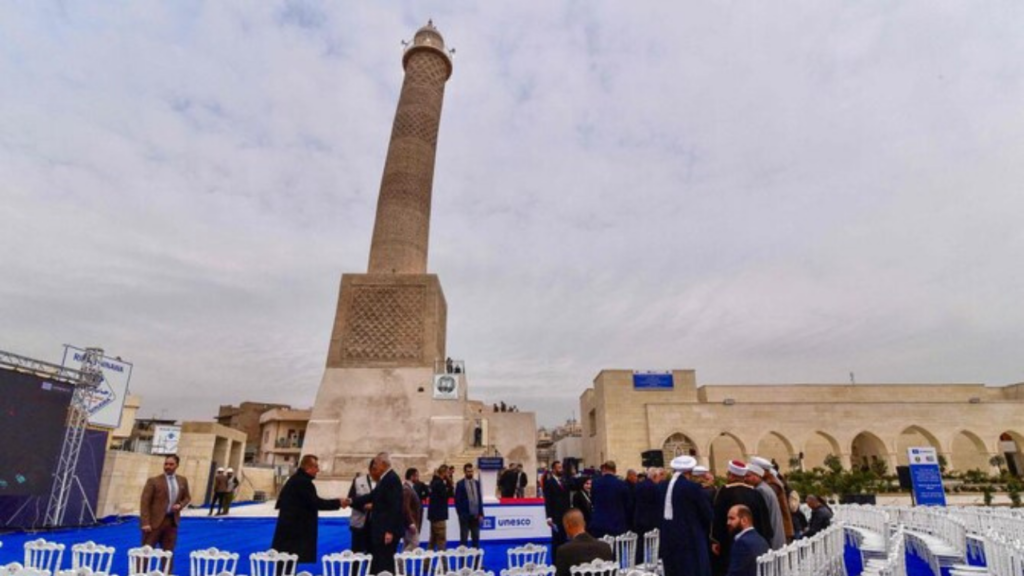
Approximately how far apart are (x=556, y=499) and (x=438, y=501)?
4.87ft

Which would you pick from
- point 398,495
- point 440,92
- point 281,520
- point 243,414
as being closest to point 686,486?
point 398,495

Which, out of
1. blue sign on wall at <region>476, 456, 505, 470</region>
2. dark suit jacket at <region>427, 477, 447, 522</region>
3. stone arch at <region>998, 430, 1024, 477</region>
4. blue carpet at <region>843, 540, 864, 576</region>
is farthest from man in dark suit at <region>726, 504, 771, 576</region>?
stone arch at <region>998, 430, 1024, 477</region>

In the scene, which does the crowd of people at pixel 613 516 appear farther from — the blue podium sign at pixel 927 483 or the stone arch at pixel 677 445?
the stone arch at pixel 677 445

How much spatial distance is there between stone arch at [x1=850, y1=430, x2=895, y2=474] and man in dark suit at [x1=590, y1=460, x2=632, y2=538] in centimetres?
2966

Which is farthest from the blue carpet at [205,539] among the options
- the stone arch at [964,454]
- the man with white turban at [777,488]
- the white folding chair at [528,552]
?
the stone arch at [964,454]

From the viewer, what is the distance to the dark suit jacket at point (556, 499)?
603cm

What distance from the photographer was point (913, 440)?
31250 millimetres

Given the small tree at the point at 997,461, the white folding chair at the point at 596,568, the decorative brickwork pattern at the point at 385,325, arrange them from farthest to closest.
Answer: the small tree at the point at 997,461 < the decorative brickwork pattern at the point at 385,325 < the white folding chair at the point at 596,568

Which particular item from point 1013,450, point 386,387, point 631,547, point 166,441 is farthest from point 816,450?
point 631,547

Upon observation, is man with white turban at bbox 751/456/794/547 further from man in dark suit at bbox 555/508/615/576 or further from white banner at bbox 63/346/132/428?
white banner at bbox 63/346/132/428

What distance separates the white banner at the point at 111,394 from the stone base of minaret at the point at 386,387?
453cm

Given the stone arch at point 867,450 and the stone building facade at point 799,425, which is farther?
the stone arch at point 867,450

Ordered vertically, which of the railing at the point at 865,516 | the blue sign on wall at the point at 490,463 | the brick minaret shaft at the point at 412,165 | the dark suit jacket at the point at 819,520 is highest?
the brick minaret shaft at the point at 412,165

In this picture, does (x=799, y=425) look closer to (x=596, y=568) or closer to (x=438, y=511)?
(x=438, y=511)
